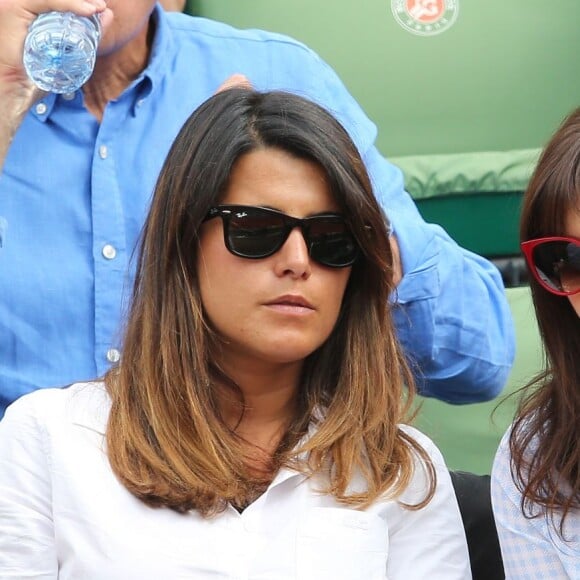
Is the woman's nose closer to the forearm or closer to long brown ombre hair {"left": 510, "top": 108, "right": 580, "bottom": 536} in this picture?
long brown ombre hair {"left": 510, "top": 108, "right": 580, "bottom": 536}

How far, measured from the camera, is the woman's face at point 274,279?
198 cm

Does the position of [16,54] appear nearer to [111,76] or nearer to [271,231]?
[111,76]

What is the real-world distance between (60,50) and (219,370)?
594 mm

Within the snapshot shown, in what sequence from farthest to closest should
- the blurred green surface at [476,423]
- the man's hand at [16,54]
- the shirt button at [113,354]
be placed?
the blurred green surface at [476,423]
the shirt button at [113,354]
the man's hand at [16,54]

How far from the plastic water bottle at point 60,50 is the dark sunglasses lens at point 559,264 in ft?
2.73

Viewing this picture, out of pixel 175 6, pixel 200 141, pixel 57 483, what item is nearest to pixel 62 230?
pixel 200 141

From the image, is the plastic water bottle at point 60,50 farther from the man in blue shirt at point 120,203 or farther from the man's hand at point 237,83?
the man's hand at point 237,83

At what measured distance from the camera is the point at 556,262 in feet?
6.38

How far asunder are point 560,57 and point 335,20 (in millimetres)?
582

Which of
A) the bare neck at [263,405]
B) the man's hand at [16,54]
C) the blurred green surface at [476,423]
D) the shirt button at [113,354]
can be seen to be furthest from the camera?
the blurred green surface at [476,423]

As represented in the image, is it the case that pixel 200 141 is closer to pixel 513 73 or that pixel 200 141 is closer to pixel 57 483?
pixel 57 483

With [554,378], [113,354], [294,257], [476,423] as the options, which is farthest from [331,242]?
[476,423]

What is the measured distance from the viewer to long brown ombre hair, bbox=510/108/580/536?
6.50 ft

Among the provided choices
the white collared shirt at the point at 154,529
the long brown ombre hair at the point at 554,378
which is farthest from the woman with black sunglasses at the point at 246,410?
the long brown ombre hair at the point at 554,378
